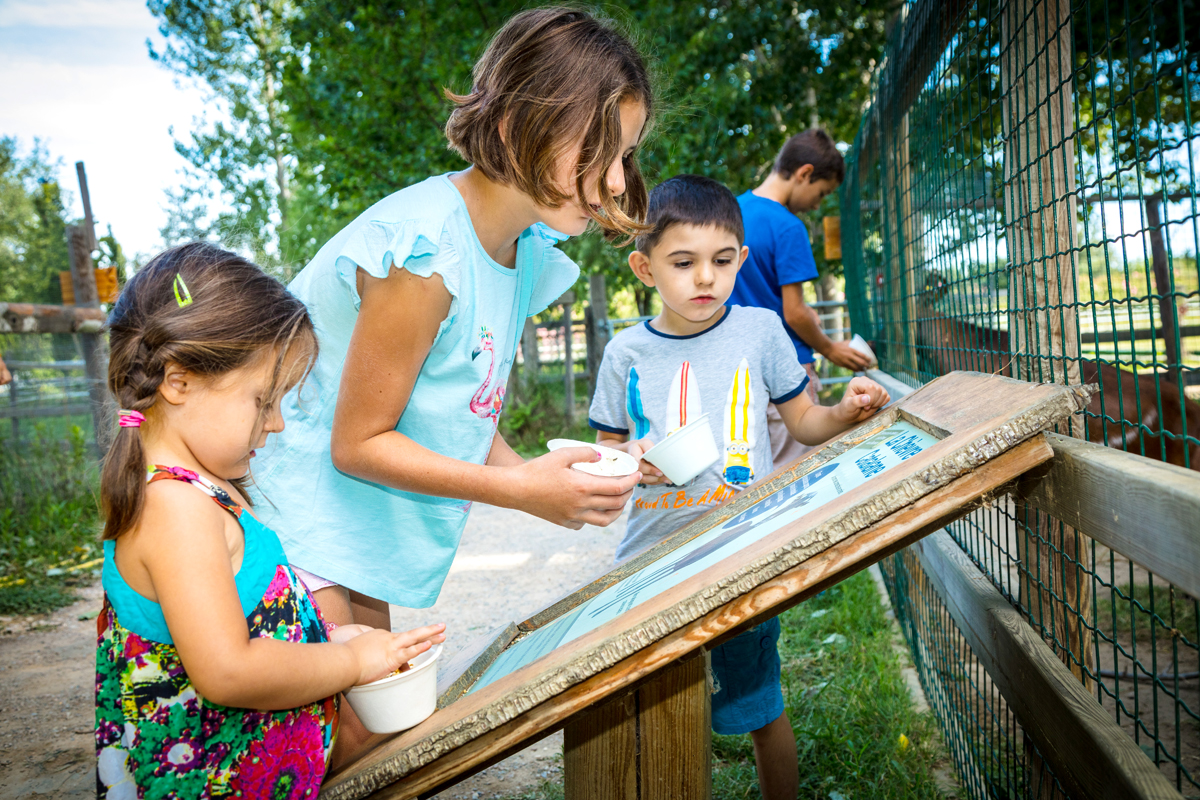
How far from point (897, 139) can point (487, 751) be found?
333 centimetres

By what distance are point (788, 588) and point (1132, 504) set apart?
0.39 metres

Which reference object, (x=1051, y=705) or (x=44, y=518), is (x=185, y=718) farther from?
(x=44, y=518)

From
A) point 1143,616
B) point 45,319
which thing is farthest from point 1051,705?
point 45,319

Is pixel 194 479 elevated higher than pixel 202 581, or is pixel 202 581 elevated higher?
pixel 194 479

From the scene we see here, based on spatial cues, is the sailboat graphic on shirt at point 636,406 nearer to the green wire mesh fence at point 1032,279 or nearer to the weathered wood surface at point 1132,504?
the green wire mesh fence at point 1032,279

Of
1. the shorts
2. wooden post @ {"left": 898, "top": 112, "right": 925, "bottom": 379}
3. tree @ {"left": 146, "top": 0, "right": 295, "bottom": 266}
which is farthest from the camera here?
tree @ {"left": 146, "top": 0, "right": 295, "bottom": 266}

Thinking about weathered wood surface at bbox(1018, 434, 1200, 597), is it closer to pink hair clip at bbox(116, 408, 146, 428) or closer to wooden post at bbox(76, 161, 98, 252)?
pink hair clip at bbox(116, 408, 146, 428)

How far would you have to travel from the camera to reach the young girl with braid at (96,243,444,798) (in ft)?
4.00

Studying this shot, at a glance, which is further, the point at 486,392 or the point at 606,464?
the point at 486,392

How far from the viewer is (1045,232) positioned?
1.69 metres

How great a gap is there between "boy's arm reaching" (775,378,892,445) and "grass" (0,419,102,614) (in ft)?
12.8

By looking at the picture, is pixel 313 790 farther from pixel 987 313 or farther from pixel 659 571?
pixel 987 313

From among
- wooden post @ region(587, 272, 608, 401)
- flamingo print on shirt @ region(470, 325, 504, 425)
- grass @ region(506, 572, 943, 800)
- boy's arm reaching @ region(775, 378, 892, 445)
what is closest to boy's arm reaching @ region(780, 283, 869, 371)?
grass @ region(506, 572, 943, 800)

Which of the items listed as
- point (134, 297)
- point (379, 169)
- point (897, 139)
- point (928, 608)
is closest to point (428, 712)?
point (134, 297)
